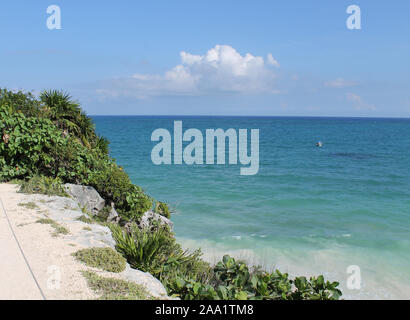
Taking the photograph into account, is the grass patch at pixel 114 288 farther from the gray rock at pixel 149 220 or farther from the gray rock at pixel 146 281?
the gray rock at pixel 149 220

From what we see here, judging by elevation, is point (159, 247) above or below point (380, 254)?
above

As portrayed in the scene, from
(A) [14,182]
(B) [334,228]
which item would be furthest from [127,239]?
(B) [334,228]

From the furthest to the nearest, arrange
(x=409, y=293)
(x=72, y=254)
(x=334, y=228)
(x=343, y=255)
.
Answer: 1. (x=334, y=228)
2. (x=343, y=255)
3. (x=409, y=293)
4. (x=72, y=254)

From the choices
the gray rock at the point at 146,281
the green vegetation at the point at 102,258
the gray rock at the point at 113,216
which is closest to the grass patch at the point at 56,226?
the green vegetation at the point at 102,258

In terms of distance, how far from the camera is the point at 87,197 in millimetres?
9523

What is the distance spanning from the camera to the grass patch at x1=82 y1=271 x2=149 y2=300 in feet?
15.0

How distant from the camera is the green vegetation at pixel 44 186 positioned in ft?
29.8

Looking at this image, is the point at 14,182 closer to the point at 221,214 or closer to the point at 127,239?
the point at 127,239

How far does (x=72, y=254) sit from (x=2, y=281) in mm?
1162
